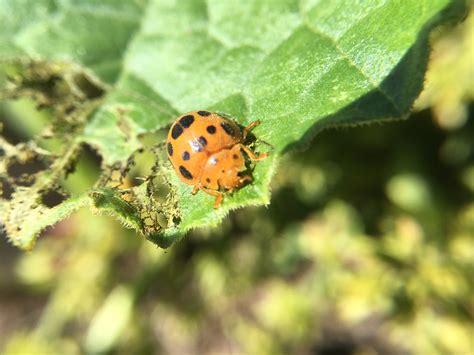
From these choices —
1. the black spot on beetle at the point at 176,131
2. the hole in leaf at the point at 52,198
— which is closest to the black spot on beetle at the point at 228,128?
the black spot on beetle at the point at 176,131

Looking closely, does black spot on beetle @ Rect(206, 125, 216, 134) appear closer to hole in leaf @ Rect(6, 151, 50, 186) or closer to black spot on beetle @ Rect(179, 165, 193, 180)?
black spot on beetle @ Rect(179, 165, 193, 180)

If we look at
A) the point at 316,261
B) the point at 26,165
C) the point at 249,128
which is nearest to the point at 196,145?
the point at 249,128

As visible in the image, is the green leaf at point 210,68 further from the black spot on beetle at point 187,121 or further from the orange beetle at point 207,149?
the black spot on beetle at point 187,121

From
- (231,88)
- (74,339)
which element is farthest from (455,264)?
(74,339)

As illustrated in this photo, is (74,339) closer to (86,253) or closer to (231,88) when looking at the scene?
(86,253)

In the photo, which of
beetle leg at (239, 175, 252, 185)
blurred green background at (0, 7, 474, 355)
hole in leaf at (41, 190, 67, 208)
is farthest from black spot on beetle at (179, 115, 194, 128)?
blurred green background at (0, 7, 474, 355)

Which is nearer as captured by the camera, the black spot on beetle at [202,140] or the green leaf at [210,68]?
the green leaf at [210,68]
